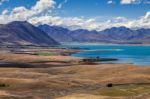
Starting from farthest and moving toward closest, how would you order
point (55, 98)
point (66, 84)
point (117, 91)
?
point (66, 84) → point (117, 91) → point (55, 98)

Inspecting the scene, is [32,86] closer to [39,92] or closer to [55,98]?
[39,92]

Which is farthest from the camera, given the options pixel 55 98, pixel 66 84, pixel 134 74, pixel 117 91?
pixel 134 74

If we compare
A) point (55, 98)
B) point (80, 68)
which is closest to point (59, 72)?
point (80, 68)

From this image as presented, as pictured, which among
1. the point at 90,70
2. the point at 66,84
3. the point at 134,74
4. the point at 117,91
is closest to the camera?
the point at 117,91

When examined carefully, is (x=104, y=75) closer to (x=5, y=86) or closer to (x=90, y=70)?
(x=90, y=70)

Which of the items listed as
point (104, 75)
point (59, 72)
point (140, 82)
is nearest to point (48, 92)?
point (140, 82)

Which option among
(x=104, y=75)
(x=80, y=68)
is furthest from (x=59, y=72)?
(x=104, y=75)

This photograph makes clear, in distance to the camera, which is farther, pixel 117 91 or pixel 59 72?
pixel 59 72

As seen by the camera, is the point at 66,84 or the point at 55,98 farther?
the point at 66,84

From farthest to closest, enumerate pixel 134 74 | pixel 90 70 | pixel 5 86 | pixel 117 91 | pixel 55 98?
1. pixel 90 70
2. pixel 134 74
3. pixel 5 86
4. pixel 117 91
5. pixel 55 98
